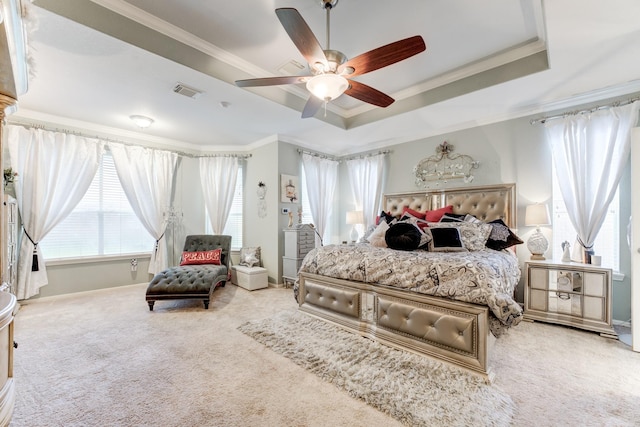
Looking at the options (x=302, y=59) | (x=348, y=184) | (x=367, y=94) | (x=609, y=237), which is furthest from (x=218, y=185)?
(x=609, y=237)

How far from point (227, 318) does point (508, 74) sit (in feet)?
14.4

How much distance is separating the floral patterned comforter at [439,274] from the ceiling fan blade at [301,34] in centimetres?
194

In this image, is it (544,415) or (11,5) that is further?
(544,415)

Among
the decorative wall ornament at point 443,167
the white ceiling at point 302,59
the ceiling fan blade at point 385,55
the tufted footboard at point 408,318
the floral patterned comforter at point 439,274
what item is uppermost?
the white ceiling at point 302,59

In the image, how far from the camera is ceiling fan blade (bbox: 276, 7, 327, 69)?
168 centimetres

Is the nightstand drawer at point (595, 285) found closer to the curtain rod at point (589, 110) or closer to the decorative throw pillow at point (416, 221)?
the decorative throw pillow at point (416, 221)

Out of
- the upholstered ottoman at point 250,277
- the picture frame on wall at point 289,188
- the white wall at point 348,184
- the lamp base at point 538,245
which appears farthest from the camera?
the picture frame on wall at point 289,188

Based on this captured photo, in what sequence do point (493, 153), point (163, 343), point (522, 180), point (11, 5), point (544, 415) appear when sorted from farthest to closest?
point (493, 153)
point (522, 180)
point (163, 343)
point (544, 415)
point (11, 5)

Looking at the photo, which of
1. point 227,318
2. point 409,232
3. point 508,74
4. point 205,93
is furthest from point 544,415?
point 205,93

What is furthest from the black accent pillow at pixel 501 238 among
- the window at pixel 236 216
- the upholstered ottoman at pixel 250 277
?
the window at pixel 236 216

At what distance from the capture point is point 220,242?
4.89 m

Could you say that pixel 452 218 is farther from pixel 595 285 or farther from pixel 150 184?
pixel 150 184

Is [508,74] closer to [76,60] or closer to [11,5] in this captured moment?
[11,5]

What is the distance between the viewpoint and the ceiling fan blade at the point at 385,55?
186cm
